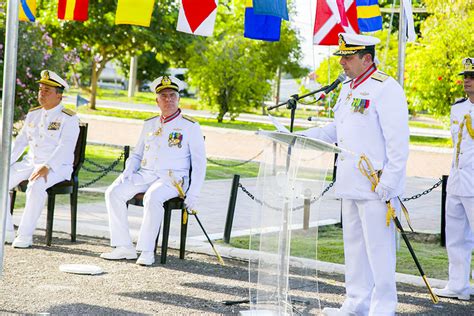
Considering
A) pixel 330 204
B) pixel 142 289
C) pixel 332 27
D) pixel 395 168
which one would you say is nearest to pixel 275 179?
pixel 395 168

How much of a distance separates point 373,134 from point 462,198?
1720mm

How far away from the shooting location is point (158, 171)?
9.01 metres

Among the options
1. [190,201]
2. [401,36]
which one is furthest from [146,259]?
[401,36]

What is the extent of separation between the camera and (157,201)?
8742 millimetres

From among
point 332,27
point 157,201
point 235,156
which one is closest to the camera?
point 157,201

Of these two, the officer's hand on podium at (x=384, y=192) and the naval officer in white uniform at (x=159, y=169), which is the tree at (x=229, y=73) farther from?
the officer's hand on podium at (x=384, y=192)

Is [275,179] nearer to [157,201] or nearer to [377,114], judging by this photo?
[377,114]

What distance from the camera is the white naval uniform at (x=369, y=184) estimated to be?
631 centimetres

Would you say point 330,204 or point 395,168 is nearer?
point 395,168

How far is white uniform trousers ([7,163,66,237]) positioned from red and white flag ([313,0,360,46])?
3094 millimetres

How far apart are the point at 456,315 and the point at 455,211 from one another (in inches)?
43.4

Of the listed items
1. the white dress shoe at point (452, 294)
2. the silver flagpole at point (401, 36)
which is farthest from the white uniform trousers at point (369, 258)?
the silver flagpole at point (401, 36)

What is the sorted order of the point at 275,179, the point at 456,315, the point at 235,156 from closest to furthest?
the point at 275,179, the point at 456,315, the point at 235,156

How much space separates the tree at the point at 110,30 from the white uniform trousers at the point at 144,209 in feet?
73.1
